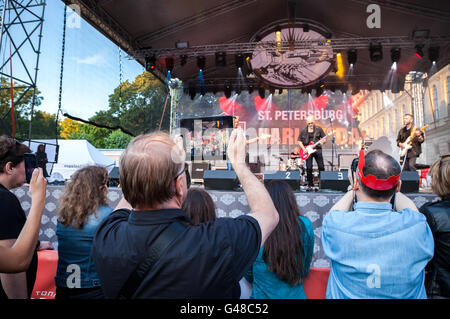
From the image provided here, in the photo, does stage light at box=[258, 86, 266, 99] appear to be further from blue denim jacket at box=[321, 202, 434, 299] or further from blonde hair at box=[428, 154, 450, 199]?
blue denim jacket at box=[321, 202, 434, 299]

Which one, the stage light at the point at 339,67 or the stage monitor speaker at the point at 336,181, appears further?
the stage light at the point at 339,67

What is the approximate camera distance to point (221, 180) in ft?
13.3

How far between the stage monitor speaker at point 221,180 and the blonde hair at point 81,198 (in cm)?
218

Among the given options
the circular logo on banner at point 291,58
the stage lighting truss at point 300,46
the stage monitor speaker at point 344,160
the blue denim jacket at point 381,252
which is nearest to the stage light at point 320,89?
the circular logo on banner at point 291,58

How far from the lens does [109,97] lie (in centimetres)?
703

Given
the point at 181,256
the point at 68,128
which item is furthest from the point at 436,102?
the point at 68,128

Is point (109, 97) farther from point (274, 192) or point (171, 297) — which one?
point (171, 297)

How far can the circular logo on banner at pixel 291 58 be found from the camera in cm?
926

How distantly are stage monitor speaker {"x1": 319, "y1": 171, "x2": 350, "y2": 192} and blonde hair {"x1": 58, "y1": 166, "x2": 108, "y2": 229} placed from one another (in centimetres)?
319

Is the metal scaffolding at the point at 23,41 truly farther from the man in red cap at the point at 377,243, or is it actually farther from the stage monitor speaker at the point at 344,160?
the stage monitor speaker at the point at 344,160

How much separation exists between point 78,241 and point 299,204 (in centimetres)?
251

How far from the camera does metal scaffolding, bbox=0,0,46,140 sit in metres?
7.67

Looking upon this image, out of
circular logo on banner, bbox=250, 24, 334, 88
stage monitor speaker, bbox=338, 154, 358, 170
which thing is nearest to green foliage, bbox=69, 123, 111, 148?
circular logo on banner, bbox=250, 24, 334, 88
